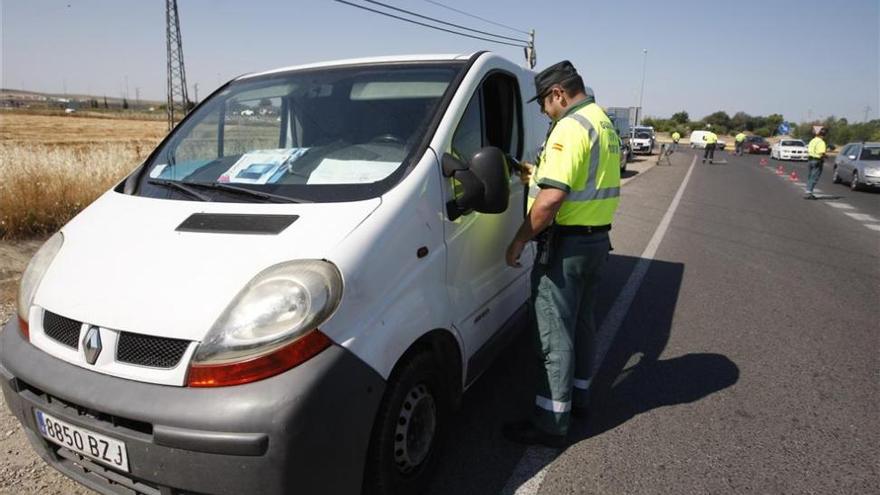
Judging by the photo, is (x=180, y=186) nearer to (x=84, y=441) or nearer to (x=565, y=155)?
(x=84, y=441)

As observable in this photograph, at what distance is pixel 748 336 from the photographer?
4.34 meters

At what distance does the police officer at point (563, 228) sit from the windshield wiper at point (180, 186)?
145cm

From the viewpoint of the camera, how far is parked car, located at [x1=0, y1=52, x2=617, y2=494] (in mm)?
1670

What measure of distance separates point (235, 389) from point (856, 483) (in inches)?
109

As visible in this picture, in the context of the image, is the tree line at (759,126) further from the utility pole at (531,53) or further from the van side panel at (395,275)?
the van side panel at (395,275)

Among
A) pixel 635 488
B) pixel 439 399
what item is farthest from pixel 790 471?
pixel 439 399

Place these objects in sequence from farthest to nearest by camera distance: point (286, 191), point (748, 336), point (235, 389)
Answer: point (748, 336)
point (286, 191)
point (235, 389)

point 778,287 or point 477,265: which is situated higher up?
point 477,265

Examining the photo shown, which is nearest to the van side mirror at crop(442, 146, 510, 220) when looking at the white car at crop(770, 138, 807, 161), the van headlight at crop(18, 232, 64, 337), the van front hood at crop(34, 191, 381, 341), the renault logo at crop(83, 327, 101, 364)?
the van front hood at crop(34, 191, 381, 341)

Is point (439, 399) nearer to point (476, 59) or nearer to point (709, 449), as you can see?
point (709, 449)

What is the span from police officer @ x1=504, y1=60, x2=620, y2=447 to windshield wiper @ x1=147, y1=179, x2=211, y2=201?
1.45 meters

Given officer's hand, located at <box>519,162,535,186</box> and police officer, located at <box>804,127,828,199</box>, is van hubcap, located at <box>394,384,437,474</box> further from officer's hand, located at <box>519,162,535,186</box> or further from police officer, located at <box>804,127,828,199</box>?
police officer, located at <box>804,127,828,199</box>

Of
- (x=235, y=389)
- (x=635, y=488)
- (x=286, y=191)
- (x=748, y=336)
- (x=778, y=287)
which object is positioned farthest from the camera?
(x=778, y=287)

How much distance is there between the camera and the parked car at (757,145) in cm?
4138
